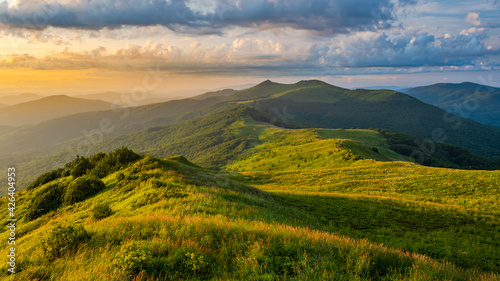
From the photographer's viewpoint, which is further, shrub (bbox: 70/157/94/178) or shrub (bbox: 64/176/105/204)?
shrub (bbox: 70/157/94/178)

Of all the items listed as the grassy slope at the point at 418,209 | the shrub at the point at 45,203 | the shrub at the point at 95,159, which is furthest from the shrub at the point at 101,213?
the shrub at the point at 95,159

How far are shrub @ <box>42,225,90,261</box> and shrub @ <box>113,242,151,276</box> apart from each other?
2.52m

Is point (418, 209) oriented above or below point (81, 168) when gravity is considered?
below

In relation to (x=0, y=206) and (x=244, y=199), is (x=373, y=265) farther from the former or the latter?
(x=0, y=206)

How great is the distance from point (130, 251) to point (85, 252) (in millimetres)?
2090

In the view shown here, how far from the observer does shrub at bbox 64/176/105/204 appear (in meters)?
20.8

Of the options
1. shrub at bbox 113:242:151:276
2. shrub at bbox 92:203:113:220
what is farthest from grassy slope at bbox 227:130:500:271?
shrub at bbox 92:203:113:220

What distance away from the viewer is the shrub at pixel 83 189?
20.8 meters

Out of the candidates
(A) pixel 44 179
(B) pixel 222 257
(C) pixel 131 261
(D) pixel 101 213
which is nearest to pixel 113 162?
(A) pixel 44 179

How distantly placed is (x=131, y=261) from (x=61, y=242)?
3367mm

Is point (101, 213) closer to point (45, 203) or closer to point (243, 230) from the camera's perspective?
point (243, 230)

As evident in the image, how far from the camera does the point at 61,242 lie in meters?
7.29

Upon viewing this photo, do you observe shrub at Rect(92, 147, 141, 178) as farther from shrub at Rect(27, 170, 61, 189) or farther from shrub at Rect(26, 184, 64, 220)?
shrub at Rect(27, 170, 61, 189)

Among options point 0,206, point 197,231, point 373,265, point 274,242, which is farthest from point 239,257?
point 0,206
